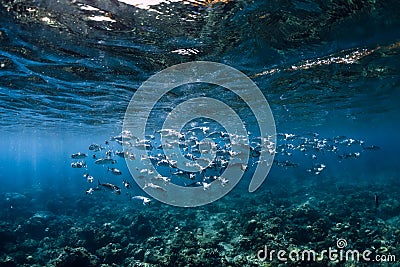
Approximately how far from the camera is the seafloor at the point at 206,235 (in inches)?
405

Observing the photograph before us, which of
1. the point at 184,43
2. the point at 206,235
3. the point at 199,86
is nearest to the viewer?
the point at 184,43

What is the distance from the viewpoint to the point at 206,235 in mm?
14125

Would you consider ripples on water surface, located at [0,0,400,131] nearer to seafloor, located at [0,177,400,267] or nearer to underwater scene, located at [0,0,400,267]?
underwater scene, located at [0,0,400,267]

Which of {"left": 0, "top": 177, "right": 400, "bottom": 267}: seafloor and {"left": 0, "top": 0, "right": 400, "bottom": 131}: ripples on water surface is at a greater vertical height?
{"left": 0, "top": 0, "right": 400, "bottom": 131}: ripples on water surface

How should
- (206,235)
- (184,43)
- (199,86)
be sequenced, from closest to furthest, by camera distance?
1. (184,43)
2. (206,235)
3. (199,86)

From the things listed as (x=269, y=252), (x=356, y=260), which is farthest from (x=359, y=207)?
(x=269, y=252)

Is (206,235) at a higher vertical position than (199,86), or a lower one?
lower

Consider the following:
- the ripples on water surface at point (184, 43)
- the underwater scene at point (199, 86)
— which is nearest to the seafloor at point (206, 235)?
the underwater scene at point (199, 86)

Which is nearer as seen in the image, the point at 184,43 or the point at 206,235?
the point at 184,43

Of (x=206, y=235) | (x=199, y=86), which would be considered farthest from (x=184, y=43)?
(x=206, y=235)

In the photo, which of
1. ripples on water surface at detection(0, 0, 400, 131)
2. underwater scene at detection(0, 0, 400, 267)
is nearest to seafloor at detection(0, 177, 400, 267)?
underwater scene at detection(0, 0, 400, 267)

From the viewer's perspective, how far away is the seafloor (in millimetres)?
10289

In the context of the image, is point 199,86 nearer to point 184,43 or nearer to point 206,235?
point 184,43

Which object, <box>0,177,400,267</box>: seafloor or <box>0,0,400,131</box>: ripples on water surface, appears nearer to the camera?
<box>0,0,400,131</box>: ripples on water surface
